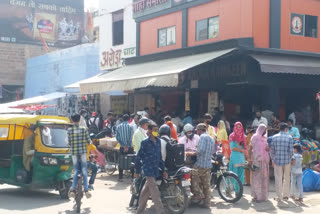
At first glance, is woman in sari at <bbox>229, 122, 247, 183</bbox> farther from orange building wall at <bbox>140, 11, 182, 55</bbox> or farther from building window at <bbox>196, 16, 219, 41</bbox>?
orange building wall at <bbox>140, 11, 182, 55</bbox>

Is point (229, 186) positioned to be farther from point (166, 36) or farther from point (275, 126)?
point (166, 36)

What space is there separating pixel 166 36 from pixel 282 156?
11.3 meters

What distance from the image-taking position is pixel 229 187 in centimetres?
910

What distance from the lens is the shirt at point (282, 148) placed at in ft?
30.4

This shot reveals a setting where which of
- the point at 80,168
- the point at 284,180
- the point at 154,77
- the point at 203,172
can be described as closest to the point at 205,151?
the point at 203,172

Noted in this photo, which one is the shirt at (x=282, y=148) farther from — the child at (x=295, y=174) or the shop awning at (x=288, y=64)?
the shop awning at (x=288, y=64)

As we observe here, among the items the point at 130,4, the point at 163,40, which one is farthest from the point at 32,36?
the point at 163,40

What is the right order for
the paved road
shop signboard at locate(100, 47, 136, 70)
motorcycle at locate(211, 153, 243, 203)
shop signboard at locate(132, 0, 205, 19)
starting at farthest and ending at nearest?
1. shop signboard at locate(100, 47, 136, 70)
2. shop signboard at locate(132, 0, 205, 19)
3. motorcycle at locate(211, 153, 243, 203)
4. the paved road

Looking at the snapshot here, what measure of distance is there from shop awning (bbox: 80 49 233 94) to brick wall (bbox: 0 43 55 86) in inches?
738

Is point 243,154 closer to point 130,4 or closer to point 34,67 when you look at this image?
point 130,4

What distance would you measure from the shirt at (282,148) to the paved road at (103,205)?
2.90ft

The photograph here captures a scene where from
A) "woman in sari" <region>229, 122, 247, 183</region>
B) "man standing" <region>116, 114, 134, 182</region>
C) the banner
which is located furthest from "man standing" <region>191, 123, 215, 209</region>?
the banner

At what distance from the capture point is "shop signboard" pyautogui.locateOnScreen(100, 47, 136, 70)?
23322 millimetres

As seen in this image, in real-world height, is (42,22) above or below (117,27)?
above
